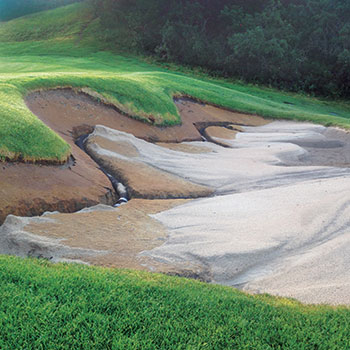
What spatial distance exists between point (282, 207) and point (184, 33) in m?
27.7

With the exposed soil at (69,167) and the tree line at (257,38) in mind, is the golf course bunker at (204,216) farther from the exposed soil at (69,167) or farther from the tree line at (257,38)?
the tree line at (257,38)

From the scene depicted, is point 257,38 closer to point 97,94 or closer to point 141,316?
point 97,94

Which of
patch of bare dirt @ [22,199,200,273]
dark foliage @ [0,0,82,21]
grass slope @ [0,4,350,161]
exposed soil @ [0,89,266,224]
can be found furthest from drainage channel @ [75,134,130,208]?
dark foliage @ [0,0,82,21]

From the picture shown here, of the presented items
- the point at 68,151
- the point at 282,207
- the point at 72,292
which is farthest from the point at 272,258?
the point at 68,151

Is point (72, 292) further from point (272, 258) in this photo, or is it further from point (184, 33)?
point (184, 33)

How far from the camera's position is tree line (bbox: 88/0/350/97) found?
29.5 metres

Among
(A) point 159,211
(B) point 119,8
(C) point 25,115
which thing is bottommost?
(A) point 159,211

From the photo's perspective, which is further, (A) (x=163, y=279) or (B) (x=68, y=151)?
(B) (x=68, y=151)

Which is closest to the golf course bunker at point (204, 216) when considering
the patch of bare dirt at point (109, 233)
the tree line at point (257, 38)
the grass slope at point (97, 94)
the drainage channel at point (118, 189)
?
the patch of bare dirt at point (109, 233)

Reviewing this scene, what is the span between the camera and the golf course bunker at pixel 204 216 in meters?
4.93

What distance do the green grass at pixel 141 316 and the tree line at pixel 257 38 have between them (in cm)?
2728

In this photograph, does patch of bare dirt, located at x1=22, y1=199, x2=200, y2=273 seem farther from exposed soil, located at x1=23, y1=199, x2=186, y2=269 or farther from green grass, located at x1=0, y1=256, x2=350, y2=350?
green grass, located at x1=0, y1=256, x2=350, y2=350

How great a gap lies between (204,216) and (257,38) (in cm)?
2504

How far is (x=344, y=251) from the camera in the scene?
5012 millimetres
